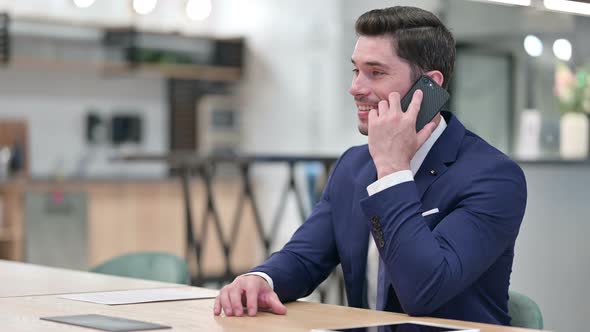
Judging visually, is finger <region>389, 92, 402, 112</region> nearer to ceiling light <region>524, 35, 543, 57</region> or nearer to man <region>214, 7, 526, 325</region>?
man <region>214, 7, 526, 325</region>

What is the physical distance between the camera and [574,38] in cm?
633

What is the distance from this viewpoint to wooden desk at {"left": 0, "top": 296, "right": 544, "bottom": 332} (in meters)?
1.67

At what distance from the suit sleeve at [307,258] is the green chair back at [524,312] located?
1.38ft

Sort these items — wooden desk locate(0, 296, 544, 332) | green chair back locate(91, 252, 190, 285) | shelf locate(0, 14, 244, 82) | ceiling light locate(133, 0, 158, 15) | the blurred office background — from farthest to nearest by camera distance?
shelf locate(0, 14, 244, 82) < ceiling light locate(133, 0, 158, 15) < the blurred office background < green chair back locate(91, 252, 190, 285) < wooden desk locate(0, 296, 544, 332)

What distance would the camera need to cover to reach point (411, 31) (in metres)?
2.06

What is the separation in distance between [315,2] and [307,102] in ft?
2.94

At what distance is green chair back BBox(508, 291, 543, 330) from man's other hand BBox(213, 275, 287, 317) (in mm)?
491

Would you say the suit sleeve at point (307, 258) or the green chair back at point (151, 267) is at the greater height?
the suit sleeve at point (307, 258)

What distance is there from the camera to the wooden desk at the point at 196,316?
1.67 m

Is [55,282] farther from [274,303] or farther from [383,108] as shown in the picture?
[383,108]

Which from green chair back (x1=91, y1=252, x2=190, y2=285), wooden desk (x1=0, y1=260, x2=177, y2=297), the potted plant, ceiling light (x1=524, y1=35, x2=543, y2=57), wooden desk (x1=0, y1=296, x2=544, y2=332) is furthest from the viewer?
ceiling light (x1=524, y1=35, x2=543, y2=57)

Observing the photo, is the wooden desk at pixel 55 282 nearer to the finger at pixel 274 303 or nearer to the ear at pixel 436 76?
the finger at pixel 274 303

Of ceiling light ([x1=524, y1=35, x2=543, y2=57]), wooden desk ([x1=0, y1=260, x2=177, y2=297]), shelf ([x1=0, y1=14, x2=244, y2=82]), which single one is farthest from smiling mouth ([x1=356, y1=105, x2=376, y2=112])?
shelf ([x1=0, y1=14, x2=244, y2=82])

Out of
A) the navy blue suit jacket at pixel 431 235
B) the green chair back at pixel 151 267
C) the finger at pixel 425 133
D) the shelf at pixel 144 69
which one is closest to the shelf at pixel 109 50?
the shelf at pixel 144 69
